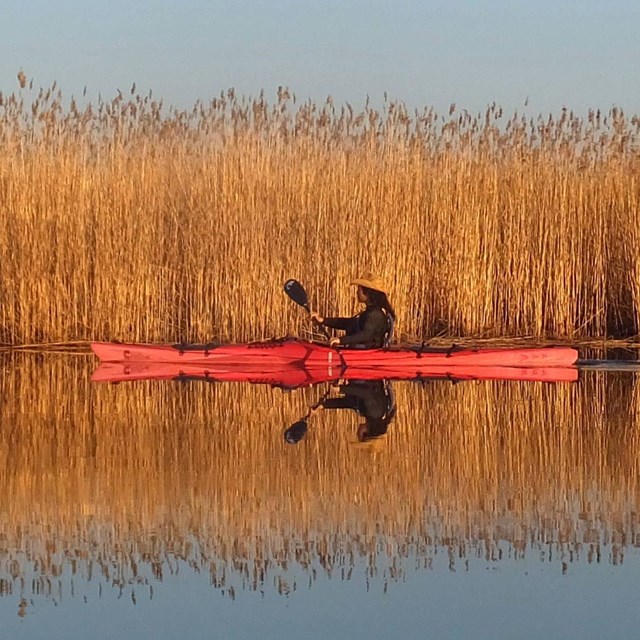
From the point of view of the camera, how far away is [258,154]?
1269 centimetres

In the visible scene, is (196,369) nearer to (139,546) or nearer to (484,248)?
(484,248)

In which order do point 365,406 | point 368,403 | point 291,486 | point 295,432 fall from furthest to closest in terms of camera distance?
point 368,403 < point 365,406 < point 295,432 < point 291,486

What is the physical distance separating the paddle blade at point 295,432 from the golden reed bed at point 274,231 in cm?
445

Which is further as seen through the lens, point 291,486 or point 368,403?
point 368,403

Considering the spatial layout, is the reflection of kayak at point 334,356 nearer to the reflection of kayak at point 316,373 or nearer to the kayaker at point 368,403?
the reflection of kayak at point 316,373

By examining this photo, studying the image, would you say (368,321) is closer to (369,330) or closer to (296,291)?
(369,330)

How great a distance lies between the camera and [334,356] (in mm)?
11102

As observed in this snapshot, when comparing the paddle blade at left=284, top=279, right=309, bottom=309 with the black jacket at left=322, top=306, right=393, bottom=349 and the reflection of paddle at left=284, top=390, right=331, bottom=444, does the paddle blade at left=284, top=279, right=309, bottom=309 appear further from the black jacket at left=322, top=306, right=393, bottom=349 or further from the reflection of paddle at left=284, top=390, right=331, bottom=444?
the reflection of paddle at left=284, top=390, right=331, bottom=444

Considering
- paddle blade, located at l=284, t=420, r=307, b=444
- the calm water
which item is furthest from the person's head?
paddle blade, located at l=284, t=420, r=307, b=444

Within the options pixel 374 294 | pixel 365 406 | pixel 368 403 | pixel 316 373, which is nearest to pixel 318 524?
pixel 365 406

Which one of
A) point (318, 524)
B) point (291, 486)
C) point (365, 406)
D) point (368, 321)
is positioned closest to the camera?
point (318, 524)

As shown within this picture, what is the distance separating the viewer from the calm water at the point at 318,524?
434cm

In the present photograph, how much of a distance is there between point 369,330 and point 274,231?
1.86 meters

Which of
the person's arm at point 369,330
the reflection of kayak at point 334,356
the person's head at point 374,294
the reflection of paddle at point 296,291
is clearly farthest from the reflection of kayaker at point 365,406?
the reflection of paddle at point 296,291
